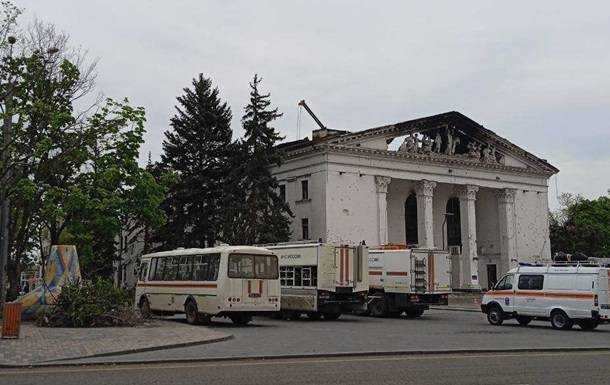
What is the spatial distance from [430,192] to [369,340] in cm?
4471

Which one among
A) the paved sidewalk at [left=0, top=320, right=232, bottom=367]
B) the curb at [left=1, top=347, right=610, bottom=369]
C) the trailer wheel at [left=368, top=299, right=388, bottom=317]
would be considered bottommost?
the curb at [left=1, top=347, right=610, bottom=369]

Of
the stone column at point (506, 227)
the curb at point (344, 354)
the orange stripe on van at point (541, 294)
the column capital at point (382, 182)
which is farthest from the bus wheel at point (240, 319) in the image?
the stone column at point (506, 227)

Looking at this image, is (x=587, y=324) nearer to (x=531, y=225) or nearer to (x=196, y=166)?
(x=196, y=166)

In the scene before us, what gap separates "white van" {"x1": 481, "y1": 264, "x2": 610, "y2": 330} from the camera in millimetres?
23531

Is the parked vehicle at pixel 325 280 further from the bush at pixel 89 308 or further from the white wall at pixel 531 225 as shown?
the white wall at pixel 531 225

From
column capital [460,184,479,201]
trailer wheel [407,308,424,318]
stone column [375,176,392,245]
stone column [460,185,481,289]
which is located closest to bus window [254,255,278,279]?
trailer wheel [407,308,424,318]

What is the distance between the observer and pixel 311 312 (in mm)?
29391

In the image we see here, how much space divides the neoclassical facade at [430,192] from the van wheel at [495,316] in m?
26.7

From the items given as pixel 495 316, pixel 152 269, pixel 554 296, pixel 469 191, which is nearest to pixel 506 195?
pixel 469 191

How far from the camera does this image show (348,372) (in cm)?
1200

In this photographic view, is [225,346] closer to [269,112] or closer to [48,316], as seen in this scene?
[48,316]

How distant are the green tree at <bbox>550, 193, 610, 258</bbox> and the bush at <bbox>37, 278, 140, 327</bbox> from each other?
6346 centimetres

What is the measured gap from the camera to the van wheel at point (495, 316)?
87.1ft

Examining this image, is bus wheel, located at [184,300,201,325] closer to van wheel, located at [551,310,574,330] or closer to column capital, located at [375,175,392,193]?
van wheel, located at [551,310,574,330]
